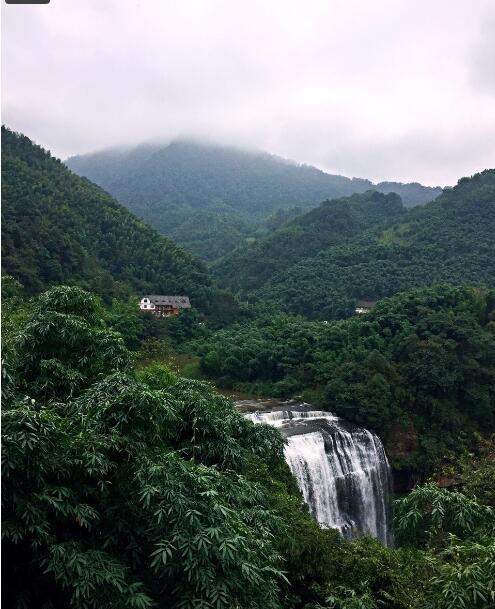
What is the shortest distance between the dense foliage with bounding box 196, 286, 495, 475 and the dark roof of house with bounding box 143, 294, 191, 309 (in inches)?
477

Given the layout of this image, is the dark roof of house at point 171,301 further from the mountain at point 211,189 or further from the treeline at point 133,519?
the mountain at point 211,189

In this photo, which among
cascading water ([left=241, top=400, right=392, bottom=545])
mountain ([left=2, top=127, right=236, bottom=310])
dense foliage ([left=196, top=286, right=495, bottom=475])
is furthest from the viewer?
mountain ([left=2, top=127, right=236, bottom=310])

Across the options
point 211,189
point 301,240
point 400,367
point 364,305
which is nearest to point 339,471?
point 400,367

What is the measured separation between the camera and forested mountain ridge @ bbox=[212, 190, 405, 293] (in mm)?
A: 67625

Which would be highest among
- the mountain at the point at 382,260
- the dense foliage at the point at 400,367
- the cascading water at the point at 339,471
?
the mountain at the point at 382,260

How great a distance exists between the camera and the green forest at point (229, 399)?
4395 mm

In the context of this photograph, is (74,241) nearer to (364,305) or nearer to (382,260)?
(364,305)

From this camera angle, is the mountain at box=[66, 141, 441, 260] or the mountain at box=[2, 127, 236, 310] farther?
the mountain at box=[66, 141, 441, 260]

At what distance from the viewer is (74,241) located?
42844 millimetres

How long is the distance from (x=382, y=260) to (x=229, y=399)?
5288cm

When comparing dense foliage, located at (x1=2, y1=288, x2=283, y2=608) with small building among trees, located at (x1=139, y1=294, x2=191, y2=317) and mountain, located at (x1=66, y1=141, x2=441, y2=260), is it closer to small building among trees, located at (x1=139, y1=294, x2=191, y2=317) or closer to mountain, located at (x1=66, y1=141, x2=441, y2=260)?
small building among trees, located at (x1=139, y1=294, x2=191, y2=317)

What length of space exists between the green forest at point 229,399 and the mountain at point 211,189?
3322cm

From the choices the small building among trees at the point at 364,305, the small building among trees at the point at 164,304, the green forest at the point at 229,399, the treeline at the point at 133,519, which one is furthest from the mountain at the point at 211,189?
the treeline at the point at 133,519

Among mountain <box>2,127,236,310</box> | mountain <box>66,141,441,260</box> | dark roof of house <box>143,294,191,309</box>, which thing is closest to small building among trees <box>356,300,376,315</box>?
mountain <box>2,127,236,310</box>
